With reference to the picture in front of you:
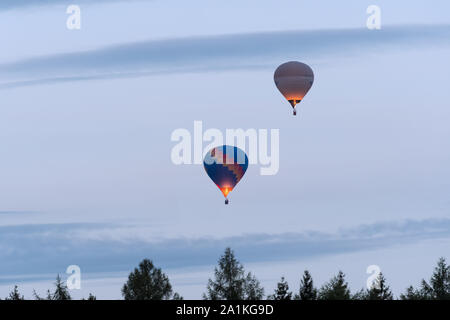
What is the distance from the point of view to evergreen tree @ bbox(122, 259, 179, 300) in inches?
5591

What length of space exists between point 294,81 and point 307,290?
38.4 metres

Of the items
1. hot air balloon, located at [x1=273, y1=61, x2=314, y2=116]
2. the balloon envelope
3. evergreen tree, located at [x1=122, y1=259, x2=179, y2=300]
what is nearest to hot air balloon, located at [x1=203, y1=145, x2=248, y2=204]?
the balloon envelope

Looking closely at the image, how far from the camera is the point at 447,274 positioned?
467 ft

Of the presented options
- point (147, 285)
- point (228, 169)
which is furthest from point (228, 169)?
point (147, 285)

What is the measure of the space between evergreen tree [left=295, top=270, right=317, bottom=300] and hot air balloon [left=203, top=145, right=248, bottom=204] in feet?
98.9

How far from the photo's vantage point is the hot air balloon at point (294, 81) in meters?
99.3

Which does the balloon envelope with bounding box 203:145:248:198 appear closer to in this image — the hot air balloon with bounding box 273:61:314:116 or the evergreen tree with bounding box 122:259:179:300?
the hot air balloon with bounding box 273:61:314:116

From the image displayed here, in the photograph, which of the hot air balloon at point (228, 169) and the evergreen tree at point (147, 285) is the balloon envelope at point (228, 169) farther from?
the evergreen tree at point (147, 285)

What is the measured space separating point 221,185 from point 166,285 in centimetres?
4224

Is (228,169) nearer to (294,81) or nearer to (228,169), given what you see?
(228,169)

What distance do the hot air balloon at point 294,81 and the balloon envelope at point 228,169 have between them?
22.5 ft

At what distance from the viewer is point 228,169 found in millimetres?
103188
